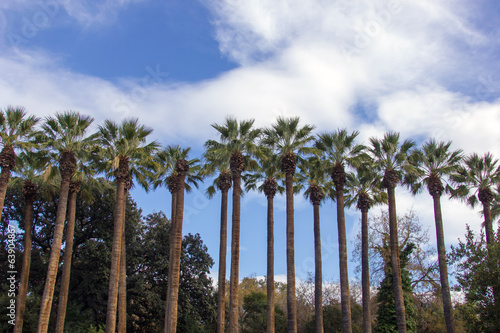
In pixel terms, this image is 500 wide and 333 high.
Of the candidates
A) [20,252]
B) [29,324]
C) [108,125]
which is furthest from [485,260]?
[20,252]

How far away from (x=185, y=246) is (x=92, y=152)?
14612 mm

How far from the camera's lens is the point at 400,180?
33094 millimetres

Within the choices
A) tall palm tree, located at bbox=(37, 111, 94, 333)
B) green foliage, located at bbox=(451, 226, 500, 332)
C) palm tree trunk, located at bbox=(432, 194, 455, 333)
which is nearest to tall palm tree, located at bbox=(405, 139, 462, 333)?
palm tree trunk, located at bbox=(432, 194, 455, 333)

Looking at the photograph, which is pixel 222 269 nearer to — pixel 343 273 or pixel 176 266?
pixel 176 266

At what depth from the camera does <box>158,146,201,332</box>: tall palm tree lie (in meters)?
27.4

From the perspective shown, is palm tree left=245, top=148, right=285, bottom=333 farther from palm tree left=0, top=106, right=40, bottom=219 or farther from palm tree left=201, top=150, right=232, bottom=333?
palm tree left=0, top=106, right=40, bottom=219

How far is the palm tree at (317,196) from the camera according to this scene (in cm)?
3139

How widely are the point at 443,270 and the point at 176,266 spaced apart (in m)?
17.5

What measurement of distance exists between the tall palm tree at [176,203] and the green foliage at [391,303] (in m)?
15.4

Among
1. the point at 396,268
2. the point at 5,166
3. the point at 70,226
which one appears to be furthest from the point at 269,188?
the point at 5,166

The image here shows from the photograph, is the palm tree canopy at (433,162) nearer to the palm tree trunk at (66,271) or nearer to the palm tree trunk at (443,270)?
the palm tree trunk at (443,270)

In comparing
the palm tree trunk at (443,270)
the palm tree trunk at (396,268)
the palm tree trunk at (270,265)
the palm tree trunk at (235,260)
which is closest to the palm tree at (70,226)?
the palm tree trunk at (235,260)

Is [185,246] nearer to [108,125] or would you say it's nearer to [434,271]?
[108,125]

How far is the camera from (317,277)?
31656 mm
